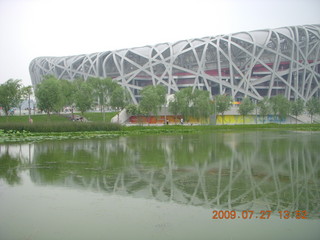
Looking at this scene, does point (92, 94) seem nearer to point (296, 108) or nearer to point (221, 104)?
point (221, 104)

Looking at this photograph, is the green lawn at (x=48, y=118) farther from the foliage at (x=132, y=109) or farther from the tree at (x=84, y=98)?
the foliage at (x=132, y=109)

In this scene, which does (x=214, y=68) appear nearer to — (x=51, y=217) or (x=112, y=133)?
(x=112, y=133)

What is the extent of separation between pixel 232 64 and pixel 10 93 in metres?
43.8

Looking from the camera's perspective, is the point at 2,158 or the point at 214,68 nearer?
the point at 2,158

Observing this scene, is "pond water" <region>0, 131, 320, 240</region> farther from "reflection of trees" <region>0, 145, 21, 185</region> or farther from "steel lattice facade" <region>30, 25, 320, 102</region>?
"steel lattice facade" <region>30, 25, 320, 102</region>

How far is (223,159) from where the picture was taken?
1384 centimetres

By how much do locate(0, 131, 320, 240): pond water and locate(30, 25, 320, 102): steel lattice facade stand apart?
60.5 metres

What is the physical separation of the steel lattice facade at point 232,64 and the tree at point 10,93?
1365 inches

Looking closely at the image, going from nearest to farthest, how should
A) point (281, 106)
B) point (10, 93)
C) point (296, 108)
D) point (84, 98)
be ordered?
point (10, 93) < point (84, 98) < point (281, 106) < point (296, 108)

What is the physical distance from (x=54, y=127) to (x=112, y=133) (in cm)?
547

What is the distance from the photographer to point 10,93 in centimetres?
4372

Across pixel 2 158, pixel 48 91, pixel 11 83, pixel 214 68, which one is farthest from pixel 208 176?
pixel 214 68
